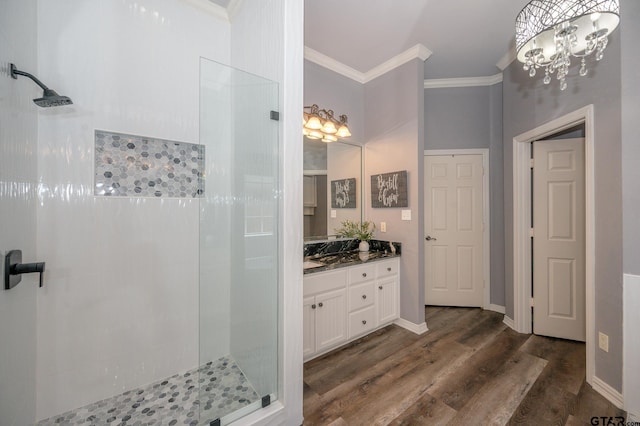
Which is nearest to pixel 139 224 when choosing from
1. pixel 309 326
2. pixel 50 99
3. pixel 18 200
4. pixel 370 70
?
pixel 18 200

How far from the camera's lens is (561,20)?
4.28 feet

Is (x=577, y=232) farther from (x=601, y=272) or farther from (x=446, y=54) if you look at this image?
(x=446, y=54)

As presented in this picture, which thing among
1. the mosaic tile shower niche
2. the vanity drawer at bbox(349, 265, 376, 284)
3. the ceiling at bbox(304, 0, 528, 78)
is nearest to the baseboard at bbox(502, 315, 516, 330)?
the vanity drawer at bbox(349, 265, 376, 284)

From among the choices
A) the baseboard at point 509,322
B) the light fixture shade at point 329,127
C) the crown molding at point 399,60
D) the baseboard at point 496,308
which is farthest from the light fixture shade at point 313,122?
the baseboard at point 496,308

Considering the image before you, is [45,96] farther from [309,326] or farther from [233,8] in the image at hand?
[309,326]

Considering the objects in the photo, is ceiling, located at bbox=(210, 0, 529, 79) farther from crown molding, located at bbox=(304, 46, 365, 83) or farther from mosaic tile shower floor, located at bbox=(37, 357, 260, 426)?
mosaic tile shower floor, located at bbox=(37, 357, 260, 426)

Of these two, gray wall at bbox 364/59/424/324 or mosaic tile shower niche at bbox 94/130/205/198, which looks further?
gray wall at bbox 364/59/424/324

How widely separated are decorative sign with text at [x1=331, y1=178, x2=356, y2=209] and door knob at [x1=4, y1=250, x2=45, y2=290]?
229 cm

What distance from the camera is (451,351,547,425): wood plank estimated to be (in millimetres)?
1514

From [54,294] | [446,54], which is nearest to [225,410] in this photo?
[54,294]

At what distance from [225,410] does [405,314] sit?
1.99 metres

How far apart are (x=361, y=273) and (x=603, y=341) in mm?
1755

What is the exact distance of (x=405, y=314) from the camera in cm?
271

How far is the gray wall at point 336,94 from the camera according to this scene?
2.67 metres
